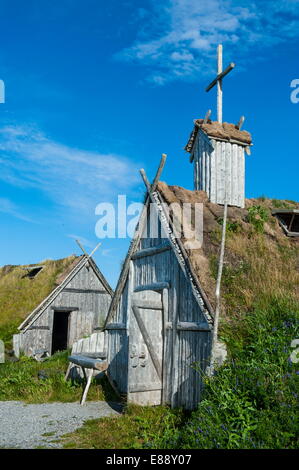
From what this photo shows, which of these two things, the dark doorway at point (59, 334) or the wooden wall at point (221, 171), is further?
the dark doorway at point (59, 334)

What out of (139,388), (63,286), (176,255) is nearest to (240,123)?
(176,255)

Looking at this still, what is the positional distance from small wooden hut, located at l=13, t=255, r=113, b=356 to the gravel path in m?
7.81

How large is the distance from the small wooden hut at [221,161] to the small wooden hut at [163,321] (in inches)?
57.5

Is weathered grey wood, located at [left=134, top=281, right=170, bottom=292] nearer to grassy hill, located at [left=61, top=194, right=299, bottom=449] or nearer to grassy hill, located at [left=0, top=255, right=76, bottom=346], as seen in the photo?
grassy hill, located at [left=61, top=194, right=299, bottom=449]

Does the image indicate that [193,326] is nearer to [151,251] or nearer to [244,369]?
[244,369]

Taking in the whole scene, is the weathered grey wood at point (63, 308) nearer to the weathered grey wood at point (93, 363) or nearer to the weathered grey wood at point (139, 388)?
the weathered grey wood at point (93, 363)

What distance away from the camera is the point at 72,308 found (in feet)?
71.1

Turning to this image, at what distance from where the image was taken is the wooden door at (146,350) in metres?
10.7

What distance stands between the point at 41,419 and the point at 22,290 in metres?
12.7

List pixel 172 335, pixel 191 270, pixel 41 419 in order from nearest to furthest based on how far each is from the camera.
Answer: pixel 191 270, pixel 41 419, pixel 172 335

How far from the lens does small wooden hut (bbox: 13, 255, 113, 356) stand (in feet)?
65.8

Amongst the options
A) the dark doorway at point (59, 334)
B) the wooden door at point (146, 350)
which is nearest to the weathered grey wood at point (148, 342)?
the wooden door at point (146, 350)

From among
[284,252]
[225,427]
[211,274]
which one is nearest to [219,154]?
[284,252]

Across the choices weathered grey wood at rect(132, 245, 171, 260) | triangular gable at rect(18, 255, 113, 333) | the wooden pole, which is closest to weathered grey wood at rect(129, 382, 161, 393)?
weathered grey wood at rect(132, 245, 171, 260)
